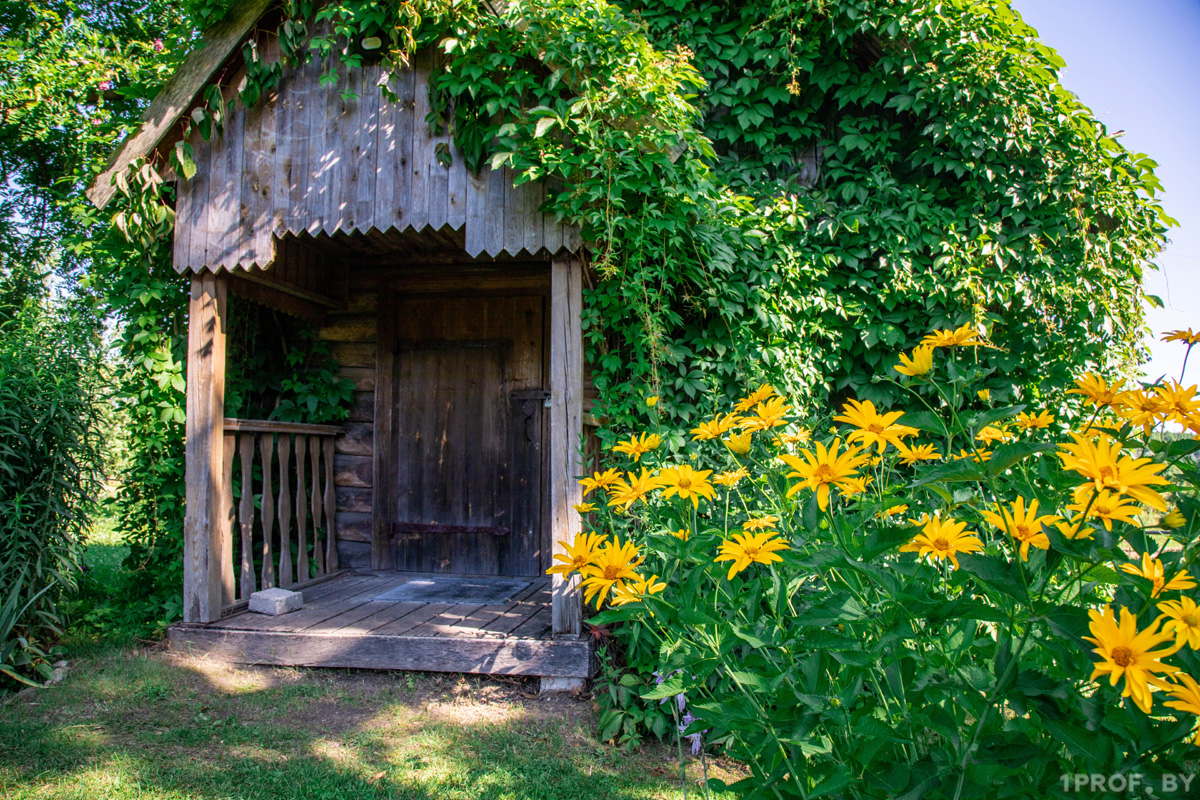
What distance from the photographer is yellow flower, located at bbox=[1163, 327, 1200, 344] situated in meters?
1.20

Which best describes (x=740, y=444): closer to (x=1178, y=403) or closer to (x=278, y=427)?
(x=1178, y=403)

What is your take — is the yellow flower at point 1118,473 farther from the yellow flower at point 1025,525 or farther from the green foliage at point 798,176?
the green foliage at point 798,176

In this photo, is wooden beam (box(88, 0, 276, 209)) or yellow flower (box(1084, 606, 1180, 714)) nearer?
yellow flower (box(1084, 606, 1180, 714))

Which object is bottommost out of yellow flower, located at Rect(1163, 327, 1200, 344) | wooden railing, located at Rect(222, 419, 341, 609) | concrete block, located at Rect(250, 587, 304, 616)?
concrete block, located at Rect(250, 587, 304, 616)

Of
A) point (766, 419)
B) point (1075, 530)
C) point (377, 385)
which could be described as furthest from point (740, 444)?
point (377, 385)

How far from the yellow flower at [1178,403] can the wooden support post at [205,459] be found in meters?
3.96

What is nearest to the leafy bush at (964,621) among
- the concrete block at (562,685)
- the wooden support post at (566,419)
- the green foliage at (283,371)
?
the wooden support post at (566,419)

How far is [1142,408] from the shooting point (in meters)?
1.02

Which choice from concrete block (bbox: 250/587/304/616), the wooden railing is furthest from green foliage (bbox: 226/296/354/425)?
concrete block (bbox: 250/587/304/616)

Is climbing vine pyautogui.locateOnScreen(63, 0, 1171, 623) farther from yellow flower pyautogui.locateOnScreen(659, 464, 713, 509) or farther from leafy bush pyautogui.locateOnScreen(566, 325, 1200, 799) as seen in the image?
leafy bush pyautogui.locateOnScreen(566, 325, 1200, 799)

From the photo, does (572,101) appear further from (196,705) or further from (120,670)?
(120,670)

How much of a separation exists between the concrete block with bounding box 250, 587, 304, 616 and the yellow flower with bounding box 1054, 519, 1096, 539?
12.6 ft

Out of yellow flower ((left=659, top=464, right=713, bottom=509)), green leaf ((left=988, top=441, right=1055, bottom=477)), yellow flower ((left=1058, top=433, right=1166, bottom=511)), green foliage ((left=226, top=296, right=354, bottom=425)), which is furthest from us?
green foliage ((left=226, top=296, right=354, bottom=425))

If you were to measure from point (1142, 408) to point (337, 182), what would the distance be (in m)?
3.48
